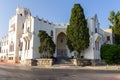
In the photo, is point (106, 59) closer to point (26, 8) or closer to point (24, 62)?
point (24, 62)

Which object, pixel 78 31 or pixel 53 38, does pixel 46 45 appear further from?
pixel 78 31

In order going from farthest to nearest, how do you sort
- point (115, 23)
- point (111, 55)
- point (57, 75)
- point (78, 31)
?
1. point (115, 23)
2. point (111, 55)
3. point (78, 31)
4. point (57, 75)

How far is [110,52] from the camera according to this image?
4328 cm

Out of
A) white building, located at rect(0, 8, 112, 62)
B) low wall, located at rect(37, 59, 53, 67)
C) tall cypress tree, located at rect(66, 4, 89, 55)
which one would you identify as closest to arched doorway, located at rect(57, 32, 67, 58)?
white building, located at rect(0, 8, 112, 62)

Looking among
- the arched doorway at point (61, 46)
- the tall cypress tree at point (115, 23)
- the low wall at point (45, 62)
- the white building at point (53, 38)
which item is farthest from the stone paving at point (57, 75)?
the tall cypress tree at point (115, 23)

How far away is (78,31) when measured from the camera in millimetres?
40000

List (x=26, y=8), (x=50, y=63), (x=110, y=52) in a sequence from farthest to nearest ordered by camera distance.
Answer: (x=26, y=8)
(x=110, y=52)
(x=50, y=63)

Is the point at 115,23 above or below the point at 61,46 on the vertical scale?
above

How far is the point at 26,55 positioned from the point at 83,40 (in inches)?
508

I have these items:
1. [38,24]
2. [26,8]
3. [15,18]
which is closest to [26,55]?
[38,24]

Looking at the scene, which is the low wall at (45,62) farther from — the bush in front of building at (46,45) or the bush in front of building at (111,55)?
the bush in front of building at (111,55)

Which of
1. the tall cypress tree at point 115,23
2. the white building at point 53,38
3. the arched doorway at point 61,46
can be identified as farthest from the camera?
the tall cypress tree at point 115,23

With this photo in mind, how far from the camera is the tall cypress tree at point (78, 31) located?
3981cm

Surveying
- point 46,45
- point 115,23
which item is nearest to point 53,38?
point 46,45
